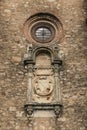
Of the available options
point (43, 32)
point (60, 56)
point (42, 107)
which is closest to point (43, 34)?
point (43, 32)

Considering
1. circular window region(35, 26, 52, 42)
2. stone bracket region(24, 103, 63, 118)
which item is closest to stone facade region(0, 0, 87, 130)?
stone bracket region(24, 103, 63, 118)

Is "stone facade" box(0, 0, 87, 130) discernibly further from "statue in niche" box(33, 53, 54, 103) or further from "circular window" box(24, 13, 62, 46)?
"statue in niche" box(33, 53, 54, 103)

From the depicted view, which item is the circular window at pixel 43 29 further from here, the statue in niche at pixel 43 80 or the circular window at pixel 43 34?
the statue in niche at pixel 43 80

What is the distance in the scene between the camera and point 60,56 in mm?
19062

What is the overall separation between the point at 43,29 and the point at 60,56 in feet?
4.71

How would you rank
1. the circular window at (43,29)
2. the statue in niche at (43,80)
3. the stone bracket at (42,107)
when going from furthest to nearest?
the circular window at (43,29) → the statue in niche at (43,80) → the stone bracket at (42,107)

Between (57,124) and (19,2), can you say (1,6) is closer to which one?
(19,2)

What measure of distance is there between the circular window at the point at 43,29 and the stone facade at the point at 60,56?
0.20m

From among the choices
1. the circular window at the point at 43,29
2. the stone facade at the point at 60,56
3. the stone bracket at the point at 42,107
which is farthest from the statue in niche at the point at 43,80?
the circular window at the point at 43,29

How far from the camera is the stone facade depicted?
1794cm

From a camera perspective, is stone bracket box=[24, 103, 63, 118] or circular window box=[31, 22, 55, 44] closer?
stone bracket box=[24, 103, 63, 118]

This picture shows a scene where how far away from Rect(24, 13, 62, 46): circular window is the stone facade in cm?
20

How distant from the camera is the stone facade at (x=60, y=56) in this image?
58.9ft

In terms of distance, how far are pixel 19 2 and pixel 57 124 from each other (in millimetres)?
5407
